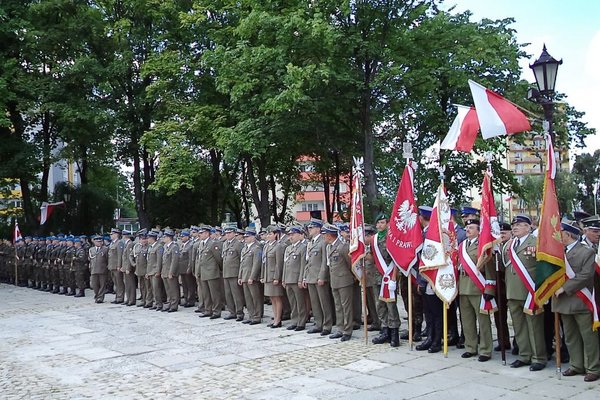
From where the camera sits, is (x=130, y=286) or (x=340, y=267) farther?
(x=130, y=286)

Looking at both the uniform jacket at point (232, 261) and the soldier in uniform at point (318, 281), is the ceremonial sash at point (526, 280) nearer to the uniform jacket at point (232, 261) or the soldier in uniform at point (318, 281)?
the soldier in uniform at point (318, 281)

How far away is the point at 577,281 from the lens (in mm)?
6859

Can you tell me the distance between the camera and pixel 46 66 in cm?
2770

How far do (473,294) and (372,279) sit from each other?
2.33m

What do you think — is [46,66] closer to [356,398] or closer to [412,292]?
[412,292]

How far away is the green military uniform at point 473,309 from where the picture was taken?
26.5ft

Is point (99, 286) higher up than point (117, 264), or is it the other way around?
point (117, 264)

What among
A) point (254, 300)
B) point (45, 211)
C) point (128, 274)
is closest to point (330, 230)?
point (254, 300)

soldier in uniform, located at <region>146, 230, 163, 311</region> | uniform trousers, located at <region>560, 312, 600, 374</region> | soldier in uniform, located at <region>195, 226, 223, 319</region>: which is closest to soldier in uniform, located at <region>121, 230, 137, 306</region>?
soldier in uniform, located at <region>146, 230, 163, 311</region>

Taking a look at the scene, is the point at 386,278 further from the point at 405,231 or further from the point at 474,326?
the point at 474,326

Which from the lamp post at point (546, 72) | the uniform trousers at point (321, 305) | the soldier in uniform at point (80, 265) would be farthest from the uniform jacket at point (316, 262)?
the soldier in uniform at point (80, 265)

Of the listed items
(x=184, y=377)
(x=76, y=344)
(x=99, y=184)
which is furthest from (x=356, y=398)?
(x=99, y=184)

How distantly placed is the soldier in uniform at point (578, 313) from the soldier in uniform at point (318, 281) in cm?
425

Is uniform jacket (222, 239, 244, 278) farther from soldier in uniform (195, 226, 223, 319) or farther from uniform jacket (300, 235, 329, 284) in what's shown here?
uniform jacket (300, 235, 329, 284)
